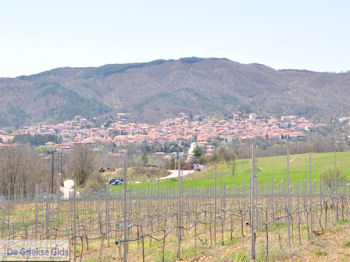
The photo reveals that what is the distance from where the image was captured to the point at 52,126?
19912cm

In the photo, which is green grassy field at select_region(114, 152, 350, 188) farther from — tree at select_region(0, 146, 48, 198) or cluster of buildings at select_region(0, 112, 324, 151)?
cluster of buildings at select_region(0, 112, 324, 151)

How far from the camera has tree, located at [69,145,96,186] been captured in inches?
2425

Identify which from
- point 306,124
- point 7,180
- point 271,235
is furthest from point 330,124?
point 271,235

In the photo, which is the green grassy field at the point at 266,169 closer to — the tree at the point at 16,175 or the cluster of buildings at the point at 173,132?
the tree at the point at 16,175

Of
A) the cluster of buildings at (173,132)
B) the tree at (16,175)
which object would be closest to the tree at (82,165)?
the tree at (16,175)

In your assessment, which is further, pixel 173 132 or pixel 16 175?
pixel 173 132

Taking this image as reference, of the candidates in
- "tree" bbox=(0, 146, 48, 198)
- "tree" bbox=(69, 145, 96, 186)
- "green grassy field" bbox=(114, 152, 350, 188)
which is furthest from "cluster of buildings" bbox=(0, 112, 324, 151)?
"tree" bbox=(0, 146, 48, 198)

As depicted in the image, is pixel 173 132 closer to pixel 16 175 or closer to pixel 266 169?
pixel 266 169

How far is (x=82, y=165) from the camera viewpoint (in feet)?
204

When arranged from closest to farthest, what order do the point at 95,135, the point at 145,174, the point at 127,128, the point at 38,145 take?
1. the point at 145,174
2. the point at 38,145
3. the point at 95,135
4. the point at 127,128

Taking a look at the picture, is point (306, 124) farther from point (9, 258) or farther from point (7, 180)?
point (9, 258)

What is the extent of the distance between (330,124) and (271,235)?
615 feet

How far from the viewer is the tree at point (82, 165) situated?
6159 cm

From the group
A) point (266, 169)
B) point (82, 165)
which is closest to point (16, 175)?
point (82, 165)
